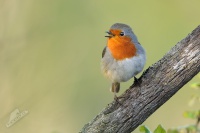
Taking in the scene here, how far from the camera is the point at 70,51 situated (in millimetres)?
7477

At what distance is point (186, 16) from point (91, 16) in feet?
4.85

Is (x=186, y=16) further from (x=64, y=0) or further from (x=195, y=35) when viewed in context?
(x=195, y=35)

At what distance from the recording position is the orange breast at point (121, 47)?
4.22m

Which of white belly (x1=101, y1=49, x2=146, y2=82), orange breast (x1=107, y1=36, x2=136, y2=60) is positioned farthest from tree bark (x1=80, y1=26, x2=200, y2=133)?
orange breast (x1=107, y1=36, x2=136, y2=60)

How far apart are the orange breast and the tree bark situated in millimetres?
455

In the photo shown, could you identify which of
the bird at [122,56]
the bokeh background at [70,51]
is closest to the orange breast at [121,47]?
the bird at [122,56]

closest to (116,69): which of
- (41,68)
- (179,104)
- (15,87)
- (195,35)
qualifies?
(195,35)

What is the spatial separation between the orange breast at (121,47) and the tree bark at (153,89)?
1.49ft

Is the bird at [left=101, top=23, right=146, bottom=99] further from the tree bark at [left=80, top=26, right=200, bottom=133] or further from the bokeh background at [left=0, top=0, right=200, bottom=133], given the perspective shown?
the bokeh background at [left=0, top=0, right=200, bottom=133]

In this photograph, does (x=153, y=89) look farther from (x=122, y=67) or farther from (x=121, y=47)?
(x=121, y=47)

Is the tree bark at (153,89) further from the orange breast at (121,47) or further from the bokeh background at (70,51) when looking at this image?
the bokeh background at (70,51)

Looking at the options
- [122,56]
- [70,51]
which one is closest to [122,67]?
[122,56]

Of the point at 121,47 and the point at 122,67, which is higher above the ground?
the point at 121,47

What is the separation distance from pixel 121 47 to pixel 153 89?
2.17 ft
